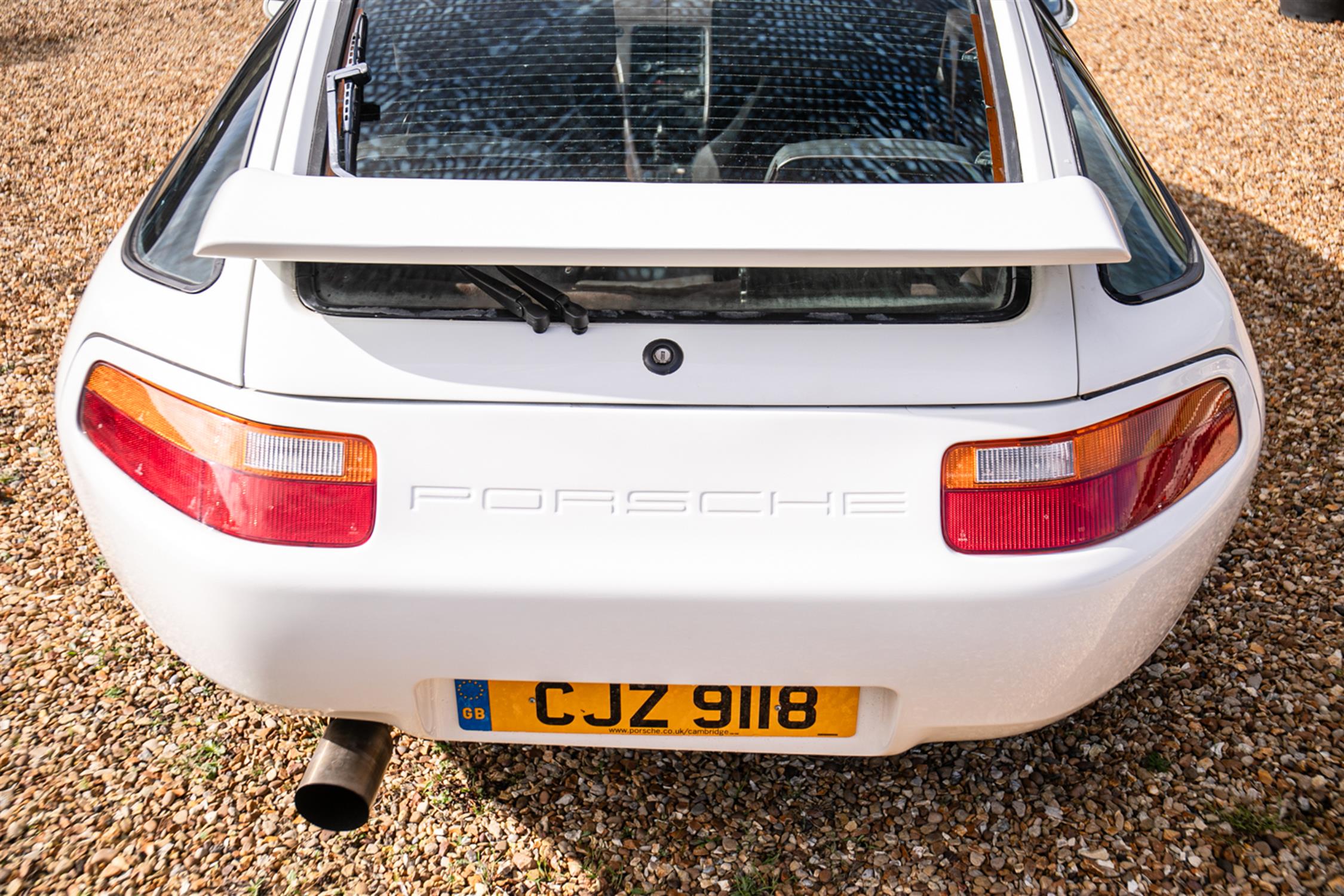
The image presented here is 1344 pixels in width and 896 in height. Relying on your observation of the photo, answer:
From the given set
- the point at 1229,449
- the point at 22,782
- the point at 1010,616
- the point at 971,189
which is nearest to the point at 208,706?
the point at 22,782

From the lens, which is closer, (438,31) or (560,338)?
(560,338)

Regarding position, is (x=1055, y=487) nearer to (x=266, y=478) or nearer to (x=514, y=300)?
(x=514, y=300)

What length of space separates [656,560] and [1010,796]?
1.20 m

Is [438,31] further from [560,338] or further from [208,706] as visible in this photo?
[208,706]

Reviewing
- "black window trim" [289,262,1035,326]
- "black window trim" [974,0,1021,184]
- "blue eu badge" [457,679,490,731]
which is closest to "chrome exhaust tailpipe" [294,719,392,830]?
"blue eu badge" [457,679,490,731]

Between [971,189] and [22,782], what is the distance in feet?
7.45

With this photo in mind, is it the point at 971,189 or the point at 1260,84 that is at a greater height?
the point at 971,189

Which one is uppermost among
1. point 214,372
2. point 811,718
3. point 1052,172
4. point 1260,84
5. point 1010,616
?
point 1052,172

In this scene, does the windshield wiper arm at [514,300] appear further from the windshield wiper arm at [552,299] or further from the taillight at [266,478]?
the taillight at [266,478]

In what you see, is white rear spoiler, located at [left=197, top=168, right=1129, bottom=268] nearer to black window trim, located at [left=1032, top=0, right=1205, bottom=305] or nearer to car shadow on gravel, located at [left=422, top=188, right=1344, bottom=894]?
black window trim, located at [left=1032, top=0, right=1205, bottom=305]

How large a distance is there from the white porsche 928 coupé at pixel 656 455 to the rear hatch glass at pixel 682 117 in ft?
0.04

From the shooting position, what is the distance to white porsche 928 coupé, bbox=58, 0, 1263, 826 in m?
1.54

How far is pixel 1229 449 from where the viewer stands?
1879 millimetres

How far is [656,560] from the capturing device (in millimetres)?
1601
